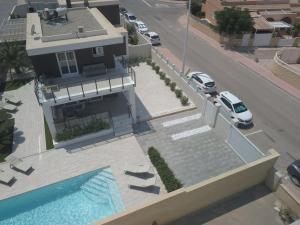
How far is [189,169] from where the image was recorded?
55.8 ft

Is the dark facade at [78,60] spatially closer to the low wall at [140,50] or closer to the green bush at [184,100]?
the green bush at [184,100]

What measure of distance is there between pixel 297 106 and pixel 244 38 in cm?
1475

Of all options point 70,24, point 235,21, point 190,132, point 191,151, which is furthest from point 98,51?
point 235,21

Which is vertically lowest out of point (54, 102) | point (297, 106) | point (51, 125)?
point (297, 106)

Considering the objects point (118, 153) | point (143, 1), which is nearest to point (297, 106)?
point (118, 153)

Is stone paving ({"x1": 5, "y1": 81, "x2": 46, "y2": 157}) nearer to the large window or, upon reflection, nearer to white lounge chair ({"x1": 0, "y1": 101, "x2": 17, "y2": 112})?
white lounge chair ({"x1": 0, "y1": 101, "x2": 17, "y2": 112})

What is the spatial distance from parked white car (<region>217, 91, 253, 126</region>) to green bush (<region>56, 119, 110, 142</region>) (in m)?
10.2

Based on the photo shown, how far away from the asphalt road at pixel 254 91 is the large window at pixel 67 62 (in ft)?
48.1

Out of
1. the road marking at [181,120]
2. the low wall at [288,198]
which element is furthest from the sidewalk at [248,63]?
the low wall at [288,198]

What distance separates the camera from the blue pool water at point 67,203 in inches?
559

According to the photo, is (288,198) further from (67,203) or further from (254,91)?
(254,91)

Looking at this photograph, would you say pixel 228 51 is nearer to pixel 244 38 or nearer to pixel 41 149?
pixel 244 38

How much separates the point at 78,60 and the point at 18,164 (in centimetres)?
830

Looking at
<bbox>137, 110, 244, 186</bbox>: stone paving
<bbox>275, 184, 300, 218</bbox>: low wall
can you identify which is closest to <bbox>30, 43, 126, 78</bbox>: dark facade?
<bbox>137, 110, 244, 186</bbox>: stone paving
